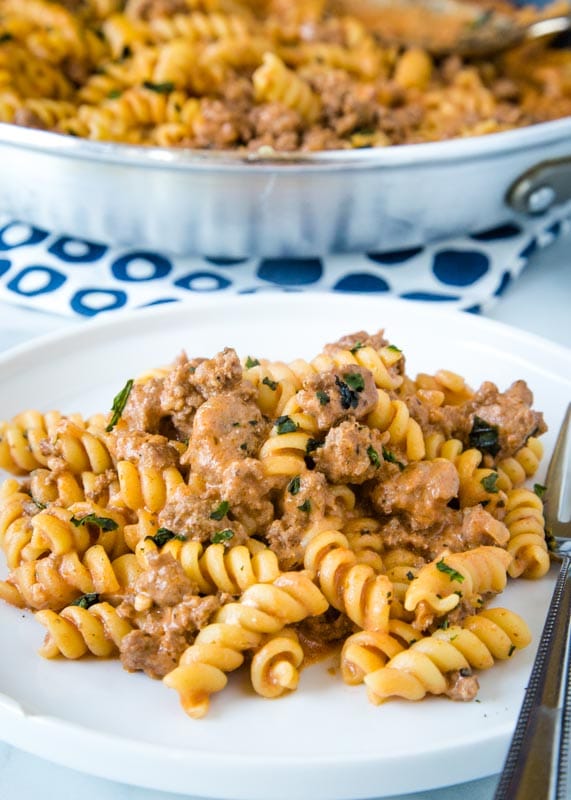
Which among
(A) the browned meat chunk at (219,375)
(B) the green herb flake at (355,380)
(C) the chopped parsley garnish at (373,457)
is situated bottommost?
(C) the chopped parsley garnish at (373,457)

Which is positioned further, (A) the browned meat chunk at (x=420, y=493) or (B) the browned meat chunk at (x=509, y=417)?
(B) the browned meat chunk at (x=509, y=417)

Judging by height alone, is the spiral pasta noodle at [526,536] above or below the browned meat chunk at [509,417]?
below

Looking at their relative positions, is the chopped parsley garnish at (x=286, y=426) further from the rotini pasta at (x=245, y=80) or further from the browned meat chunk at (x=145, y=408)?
the rotini pasta at (x=245, y=80)

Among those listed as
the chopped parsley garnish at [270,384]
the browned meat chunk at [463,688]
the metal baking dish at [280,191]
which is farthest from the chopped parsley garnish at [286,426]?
the metal baking dish at [280,191]

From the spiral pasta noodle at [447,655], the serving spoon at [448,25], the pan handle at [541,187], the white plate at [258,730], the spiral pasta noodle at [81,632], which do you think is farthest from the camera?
the serving spoon at [448,25]

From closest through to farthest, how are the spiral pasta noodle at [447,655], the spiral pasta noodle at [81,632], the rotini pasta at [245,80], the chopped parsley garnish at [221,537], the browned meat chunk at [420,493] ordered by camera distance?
the spiral pasta noodle at [447,655], the spiral pasta noodle at [81,632], the chopped parsley garnish at [221,537], the browned meat chunk at [420,493], the rotini pasta at [245,80]

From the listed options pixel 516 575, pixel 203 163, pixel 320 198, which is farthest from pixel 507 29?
pixel 516 575

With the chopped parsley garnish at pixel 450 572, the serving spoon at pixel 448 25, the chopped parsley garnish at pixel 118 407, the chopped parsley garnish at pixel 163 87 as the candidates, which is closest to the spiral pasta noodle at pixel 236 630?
the chopped parsley garnish at pixel 450 572

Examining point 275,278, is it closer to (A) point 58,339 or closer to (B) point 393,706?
(A) point 58,339
